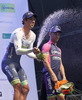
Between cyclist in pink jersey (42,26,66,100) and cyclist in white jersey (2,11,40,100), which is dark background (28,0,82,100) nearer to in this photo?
cyclist in pink jersey (42,26,66,100)

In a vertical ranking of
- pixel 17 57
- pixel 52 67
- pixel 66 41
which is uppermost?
pixel 66 41

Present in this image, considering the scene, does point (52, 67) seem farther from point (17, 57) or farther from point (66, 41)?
point (66, 41)

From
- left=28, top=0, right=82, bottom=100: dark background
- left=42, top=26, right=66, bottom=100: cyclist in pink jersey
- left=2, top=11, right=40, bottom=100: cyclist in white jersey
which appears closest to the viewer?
left=2, top=11, right=40, bottom=100: cyclist in white jersey

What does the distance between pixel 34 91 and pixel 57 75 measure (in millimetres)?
1212

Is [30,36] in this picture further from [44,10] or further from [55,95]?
[44,10]

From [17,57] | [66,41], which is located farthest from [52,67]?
[66,41]

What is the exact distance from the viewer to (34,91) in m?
5.73

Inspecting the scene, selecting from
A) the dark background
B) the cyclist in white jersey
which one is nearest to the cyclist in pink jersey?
the cyclist in white jersey

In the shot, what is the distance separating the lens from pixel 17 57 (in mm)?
4316

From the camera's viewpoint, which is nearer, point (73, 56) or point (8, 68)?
point (8, 68)

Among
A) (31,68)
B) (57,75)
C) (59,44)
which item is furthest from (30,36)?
(59,44)

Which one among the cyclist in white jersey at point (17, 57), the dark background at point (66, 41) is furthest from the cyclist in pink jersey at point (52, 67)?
the dark background at point (66, 41)

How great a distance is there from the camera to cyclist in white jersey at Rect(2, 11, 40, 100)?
396 cm

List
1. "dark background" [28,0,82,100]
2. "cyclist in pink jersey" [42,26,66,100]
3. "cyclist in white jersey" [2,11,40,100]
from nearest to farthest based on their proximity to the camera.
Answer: "cyclist in white jersey" [2,11,40,100], "cyclist in pink jersey" [42,26,66,100], "dark background" [28,0,82,100]
